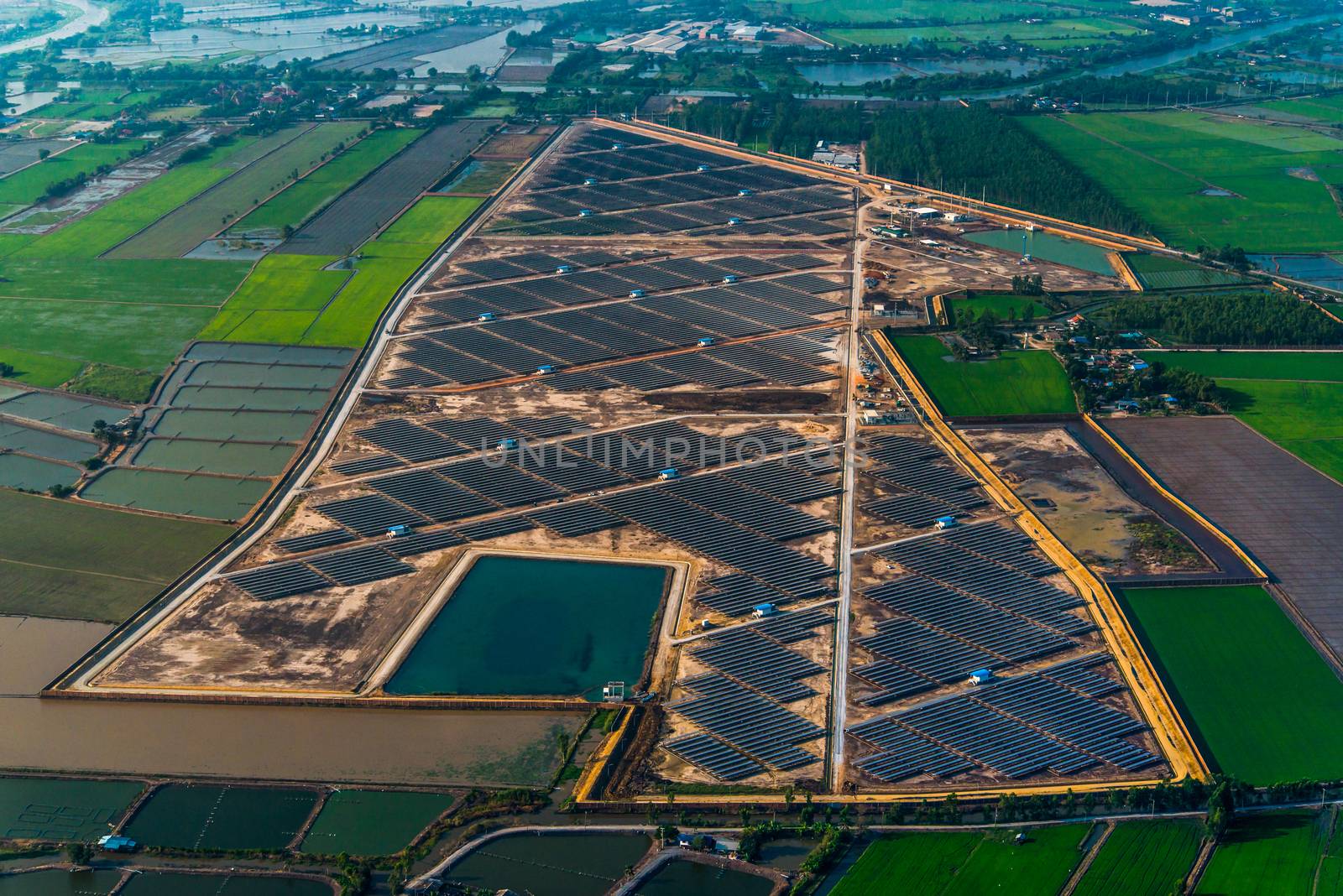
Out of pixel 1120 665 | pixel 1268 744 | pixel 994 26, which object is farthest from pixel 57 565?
pixel 994 26

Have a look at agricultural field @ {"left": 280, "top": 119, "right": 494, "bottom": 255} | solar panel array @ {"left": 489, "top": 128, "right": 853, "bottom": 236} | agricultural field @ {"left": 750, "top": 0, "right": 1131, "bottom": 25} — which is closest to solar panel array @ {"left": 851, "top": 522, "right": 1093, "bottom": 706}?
solar panel array @ {"left": 489, "top": 128, "right": 853, "bottom": 236}

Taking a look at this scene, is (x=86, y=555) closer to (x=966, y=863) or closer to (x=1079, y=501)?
(x=966, y=863)

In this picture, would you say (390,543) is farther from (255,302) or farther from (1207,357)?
(1207,357)

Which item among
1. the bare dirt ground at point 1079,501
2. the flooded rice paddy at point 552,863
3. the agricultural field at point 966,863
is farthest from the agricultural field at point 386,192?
the agricultural field at point 966,863

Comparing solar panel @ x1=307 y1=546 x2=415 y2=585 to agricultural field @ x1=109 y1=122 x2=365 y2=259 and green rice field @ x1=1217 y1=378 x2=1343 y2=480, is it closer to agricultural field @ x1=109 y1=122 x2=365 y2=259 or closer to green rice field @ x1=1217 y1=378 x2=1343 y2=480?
green rice field @ x1=1217 y1=378 x2=1343 y2=480

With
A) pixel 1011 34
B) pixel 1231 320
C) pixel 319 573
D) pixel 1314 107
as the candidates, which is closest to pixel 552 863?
pixel 319 573
